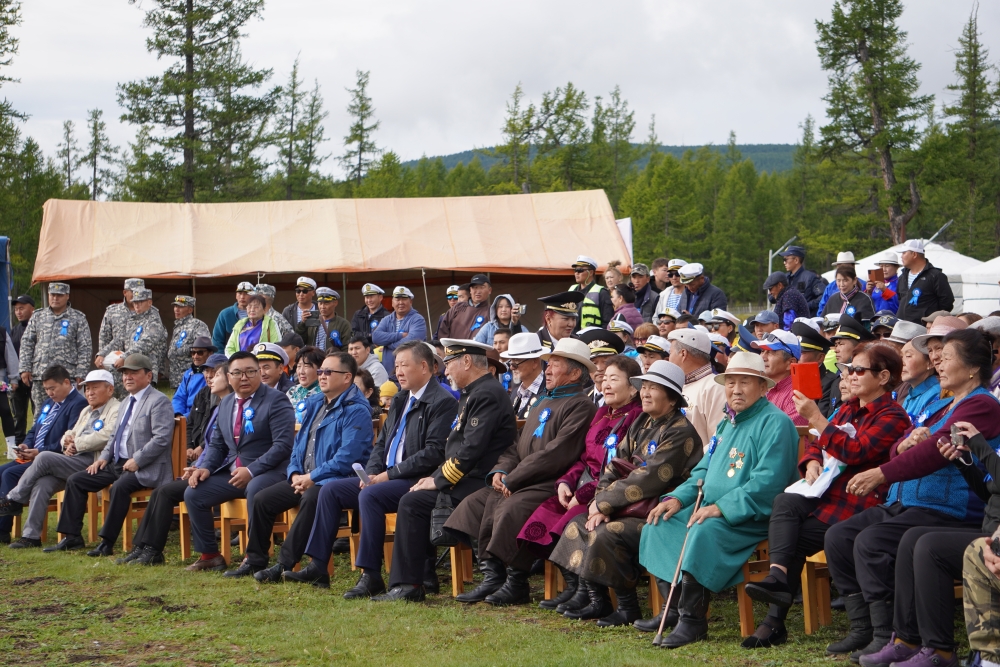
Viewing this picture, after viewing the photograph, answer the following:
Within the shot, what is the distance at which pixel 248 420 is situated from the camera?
6.87m

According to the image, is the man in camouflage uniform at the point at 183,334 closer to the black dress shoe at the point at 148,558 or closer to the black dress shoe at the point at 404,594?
the black dress shoe at the point at 148,558

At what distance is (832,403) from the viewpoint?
6207mm

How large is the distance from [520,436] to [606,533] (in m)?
1.16

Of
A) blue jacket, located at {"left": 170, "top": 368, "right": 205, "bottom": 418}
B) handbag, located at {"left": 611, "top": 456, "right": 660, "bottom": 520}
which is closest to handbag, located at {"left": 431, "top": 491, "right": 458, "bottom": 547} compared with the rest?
handbag, located at {"left": 611, "top": 456, "right": 660, "bottom": 520}

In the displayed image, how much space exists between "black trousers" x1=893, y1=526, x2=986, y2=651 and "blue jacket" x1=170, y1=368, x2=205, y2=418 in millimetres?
6144

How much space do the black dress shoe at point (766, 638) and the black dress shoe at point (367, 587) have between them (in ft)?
7.36

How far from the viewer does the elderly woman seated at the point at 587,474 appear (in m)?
5.24

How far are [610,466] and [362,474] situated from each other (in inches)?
63.3

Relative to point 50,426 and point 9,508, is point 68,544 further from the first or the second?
point 50,426

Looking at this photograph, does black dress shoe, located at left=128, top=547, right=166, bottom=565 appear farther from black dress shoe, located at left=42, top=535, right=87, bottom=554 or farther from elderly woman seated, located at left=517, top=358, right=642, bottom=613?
elderly woman seated, located at left=517, top=358, right=642, bottom=613

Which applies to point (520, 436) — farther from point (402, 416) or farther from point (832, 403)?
point (832, 403)

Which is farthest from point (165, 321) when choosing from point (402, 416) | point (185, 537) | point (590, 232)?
point (402, 416)

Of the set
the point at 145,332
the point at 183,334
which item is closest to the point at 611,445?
the point at 183,334

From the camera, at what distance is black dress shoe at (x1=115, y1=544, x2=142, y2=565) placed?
6887mm
